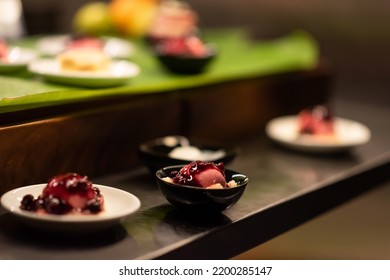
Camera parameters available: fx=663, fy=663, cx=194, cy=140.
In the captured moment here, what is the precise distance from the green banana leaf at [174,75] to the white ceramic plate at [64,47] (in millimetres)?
49

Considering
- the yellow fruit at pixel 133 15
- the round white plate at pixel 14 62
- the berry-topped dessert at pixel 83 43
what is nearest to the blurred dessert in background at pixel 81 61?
the round white plate at pixel 14 62

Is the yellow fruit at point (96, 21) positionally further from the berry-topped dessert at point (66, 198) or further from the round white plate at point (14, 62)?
the berry-topped dessert at point (66, 198)

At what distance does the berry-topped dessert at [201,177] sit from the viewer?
5.04ft

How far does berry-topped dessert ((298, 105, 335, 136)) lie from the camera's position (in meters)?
2.42

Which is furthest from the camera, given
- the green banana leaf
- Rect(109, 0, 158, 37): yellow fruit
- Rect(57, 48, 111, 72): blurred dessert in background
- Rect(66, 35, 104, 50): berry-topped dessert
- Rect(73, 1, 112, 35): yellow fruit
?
Rect(73, 1, 112, 35): yellow fruit

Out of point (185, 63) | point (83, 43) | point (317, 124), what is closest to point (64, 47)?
point (83, 43)

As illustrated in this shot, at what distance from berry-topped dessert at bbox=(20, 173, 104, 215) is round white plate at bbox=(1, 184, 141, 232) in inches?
0.6

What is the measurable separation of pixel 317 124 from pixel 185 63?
534mm

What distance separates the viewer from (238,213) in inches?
65.5

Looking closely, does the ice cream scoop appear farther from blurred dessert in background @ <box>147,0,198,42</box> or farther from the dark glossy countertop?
blurred dessert in background @ <box>147,0,198,42</box>

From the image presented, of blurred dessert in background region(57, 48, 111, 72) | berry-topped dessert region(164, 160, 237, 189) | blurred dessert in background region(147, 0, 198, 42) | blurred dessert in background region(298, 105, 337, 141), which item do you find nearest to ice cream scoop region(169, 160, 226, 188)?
berry-topped dessert region(164, 160, 237, 189)

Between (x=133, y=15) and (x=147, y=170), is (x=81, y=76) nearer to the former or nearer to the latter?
(x=147, y=170)

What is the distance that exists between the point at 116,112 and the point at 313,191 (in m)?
0.62
